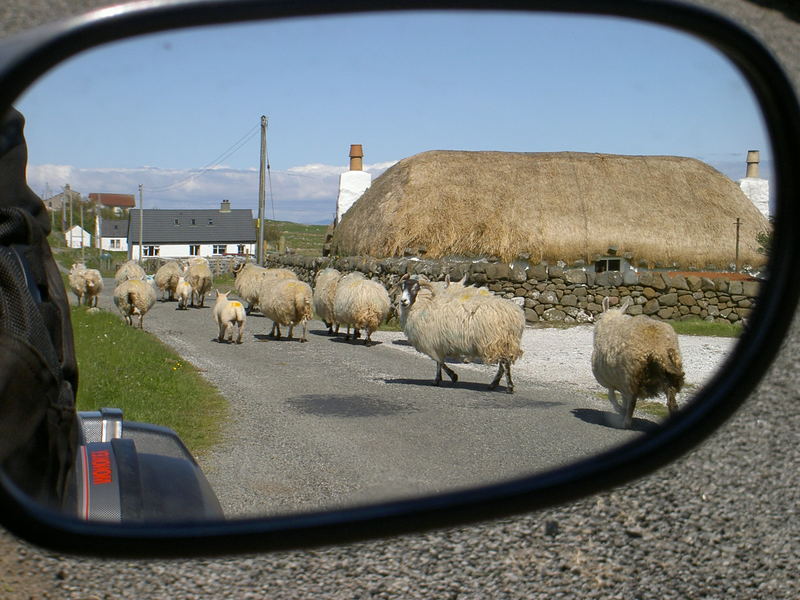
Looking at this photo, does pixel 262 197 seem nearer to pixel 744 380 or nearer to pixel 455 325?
pixel 744 380

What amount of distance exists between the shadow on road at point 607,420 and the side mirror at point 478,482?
0.11 feet

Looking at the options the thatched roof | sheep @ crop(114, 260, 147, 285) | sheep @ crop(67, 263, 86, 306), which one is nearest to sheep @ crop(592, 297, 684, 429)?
the thatched roof

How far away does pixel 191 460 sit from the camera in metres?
2.34

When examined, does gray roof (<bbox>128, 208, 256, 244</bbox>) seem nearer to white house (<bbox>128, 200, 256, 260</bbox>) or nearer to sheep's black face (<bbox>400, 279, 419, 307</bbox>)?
white house (<bbox>128, 200, 256, 260</bbox>)

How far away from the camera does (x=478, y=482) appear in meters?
2.16

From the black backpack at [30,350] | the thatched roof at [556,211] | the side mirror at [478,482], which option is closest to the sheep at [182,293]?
the thatched roof at [556,211]

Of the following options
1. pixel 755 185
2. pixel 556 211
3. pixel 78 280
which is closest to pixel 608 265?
pixel 755 185

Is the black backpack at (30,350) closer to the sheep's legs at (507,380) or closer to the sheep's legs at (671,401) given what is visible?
the sheep's legs at (507,380)

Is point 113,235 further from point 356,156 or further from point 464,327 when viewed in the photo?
point 464,327


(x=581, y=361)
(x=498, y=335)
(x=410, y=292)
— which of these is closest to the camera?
(x=581, y=361)

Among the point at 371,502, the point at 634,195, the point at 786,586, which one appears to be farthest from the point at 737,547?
the point at 371,502

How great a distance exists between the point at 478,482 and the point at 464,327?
3558 mm

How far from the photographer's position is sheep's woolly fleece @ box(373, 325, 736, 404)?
256 centimetres

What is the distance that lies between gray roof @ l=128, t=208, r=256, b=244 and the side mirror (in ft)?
2.07
